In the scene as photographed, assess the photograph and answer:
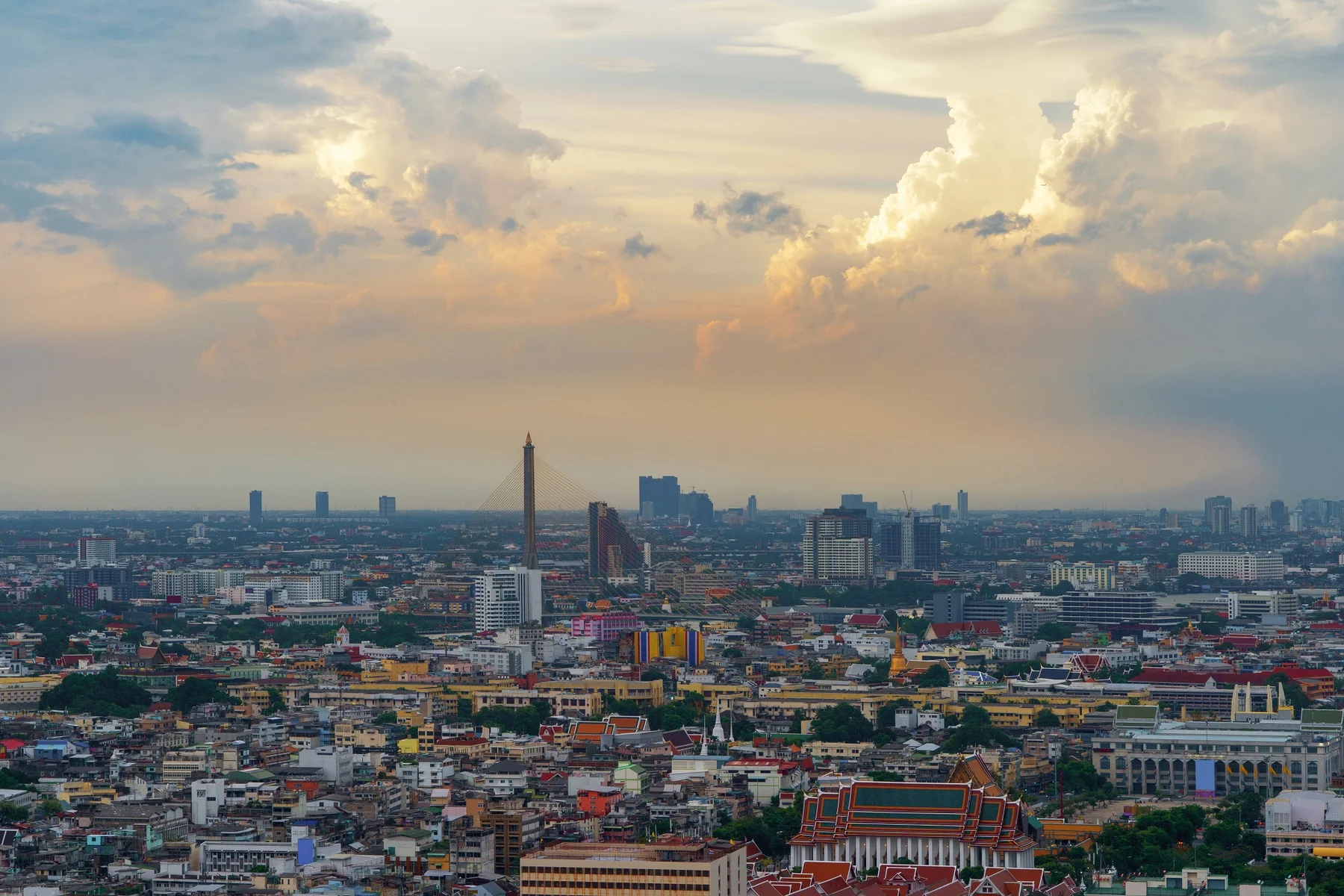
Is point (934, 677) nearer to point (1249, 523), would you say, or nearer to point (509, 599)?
point (509, 599)

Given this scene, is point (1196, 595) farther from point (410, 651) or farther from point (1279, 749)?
point (1279, 749)

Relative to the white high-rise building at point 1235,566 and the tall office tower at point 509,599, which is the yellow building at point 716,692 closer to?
the tall office tower at point 509,599

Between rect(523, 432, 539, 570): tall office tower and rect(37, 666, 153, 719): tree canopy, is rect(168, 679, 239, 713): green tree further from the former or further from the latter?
rect(523, 432, 539, 570): tall office tower

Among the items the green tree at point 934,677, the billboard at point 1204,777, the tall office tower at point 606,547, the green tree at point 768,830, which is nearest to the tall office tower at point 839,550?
the tall office tower at point 606,547

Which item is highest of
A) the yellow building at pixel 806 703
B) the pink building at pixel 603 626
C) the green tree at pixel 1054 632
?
the pink building at pixel 603 626

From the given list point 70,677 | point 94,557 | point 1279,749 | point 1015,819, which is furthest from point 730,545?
point 1015,819

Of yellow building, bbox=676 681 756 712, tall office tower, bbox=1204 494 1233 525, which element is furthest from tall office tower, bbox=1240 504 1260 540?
yellow building, bbox=676 681 756 712
